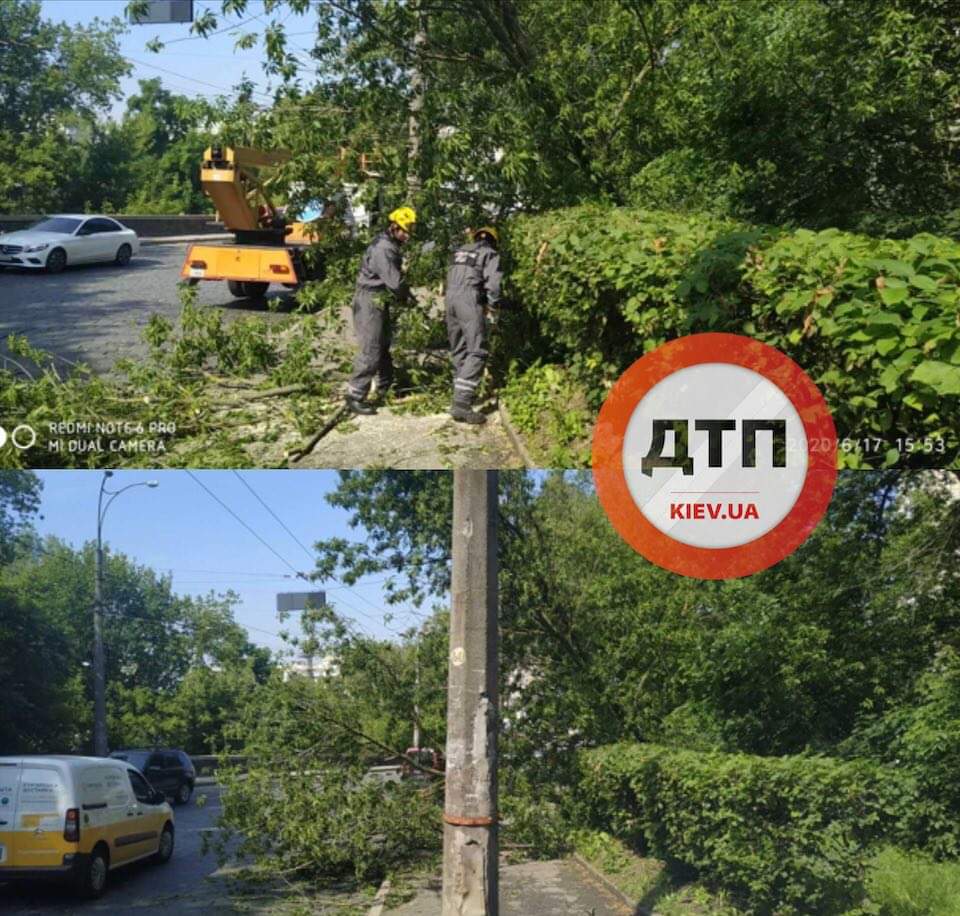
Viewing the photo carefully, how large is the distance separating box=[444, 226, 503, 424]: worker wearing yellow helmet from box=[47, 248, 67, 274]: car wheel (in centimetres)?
731

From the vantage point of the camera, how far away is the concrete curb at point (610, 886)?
8547mm

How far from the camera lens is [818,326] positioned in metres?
5.23

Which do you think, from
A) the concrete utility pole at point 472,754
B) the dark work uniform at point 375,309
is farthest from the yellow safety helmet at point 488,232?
the concrete utility pole at point 472,754

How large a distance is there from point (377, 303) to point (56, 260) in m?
7.51

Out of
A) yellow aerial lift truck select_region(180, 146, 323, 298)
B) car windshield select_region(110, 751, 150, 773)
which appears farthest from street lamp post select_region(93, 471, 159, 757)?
yellow aerial lift truck select_region(180, 146, 323, 298)

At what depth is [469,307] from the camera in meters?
8.49

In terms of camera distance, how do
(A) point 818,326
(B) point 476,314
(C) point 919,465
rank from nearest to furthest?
1. (A) point 818,326
2. (C) point 919,465
3. (B) point 476,314

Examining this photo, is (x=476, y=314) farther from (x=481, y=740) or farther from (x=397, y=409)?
(x=481, y=740)

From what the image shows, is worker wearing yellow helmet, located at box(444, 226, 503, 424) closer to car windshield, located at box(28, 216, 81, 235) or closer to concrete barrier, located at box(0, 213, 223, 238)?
concrete barrier, located at box(0, 213, 223, 238)

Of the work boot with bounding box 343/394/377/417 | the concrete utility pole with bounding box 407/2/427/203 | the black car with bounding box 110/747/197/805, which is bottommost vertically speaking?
the black car with bounding box 110/747/197/805

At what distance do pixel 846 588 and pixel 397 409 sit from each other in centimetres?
342

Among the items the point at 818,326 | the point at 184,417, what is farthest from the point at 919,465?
the point at 184,417

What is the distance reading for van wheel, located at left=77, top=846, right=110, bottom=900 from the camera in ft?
24.6

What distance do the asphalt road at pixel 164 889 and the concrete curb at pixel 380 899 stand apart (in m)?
0.96
